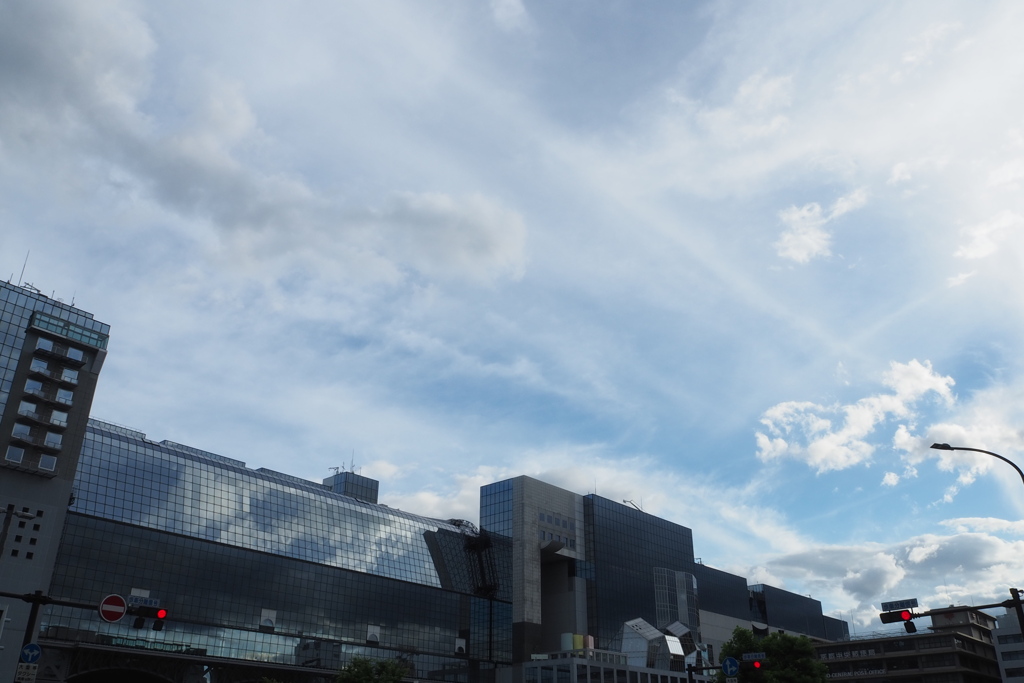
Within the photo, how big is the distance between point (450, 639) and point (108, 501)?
60046 mm

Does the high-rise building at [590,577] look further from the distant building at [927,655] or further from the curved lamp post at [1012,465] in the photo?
the curved lamp post at [1012,465]

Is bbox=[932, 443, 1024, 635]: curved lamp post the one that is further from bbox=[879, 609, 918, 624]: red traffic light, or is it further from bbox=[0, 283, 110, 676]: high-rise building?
bbox=[0, 283, 110, 676]: high-rise building

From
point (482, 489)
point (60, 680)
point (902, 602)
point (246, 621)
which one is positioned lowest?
point (60, 680)

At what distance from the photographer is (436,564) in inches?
Answer: 5364

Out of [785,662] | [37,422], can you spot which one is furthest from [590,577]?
[37,422]

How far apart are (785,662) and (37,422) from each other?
91.4 meters

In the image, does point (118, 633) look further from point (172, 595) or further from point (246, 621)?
point (246, 621)

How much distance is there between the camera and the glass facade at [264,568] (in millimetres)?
95875

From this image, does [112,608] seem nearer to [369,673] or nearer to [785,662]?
[369,673]

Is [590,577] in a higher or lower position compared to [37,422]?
lower

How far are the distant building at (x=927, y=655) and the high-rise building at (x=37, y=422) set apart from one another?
131 m

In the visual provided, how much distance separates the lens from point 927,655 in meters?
154

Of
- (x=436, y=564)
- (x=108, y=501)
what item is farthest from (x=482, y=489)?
(x=108, y=501)

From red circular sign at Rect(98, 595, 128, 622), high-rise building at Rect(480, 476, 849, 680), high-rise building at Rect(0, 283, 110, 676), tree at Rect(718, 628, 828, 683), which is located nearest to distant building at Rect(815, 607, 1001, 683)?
high-rise building at Rect(480, 476, 849, 680)
